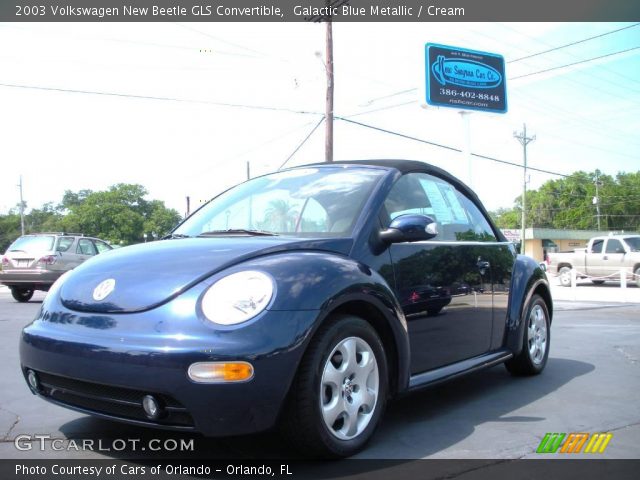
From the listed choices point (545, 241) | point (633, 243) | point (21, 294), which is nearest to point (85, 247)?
point (21, 294)

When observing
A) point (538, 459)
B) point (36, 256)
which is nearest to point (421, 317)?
point (538, 459)

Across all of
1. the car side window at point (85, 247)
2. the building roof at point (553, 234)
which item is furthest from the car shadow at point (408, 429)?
the building roof at point (553, 234)

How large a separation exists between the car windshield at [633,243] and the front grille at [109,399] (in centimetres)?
2245

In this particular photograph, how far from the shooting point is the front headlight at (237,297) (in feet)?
8.62

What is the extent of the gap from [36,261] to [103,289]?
513 inches

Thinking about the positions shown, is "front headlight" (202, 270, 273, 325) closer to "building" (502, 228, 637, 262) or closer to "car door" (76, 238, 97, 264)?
"car door" (76, 238, 97, 264)

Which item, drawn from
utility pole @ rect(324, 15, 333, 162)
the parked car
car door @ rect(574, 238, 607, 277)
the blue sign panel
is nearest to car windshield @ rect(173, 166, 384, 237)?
the parked car

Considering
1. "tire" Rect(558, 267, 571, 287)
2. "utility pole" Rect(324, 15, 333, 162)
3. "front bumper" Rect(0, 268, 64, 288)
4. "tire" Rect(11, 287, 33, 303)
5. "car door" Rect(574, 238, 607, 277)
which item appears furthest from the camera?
"tire" Rect(558, 267, 571, 287)

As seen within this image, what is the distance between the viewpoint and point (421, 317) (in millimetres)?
3539

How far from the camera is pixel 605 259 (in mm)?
22312

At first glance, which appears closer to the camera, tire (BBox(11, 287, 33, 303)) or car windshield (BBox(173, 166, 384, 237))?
car windshield (BBox(173, 166, 384, 237))

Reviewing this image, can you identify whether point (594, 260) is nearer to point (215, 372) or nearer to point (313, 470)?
point (313, 470)

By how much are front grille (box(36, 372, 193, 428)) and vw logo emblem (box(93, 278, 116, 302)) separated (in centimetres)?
40

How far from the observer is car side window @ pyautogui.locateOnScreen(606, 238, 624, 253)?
22047 millimetres
